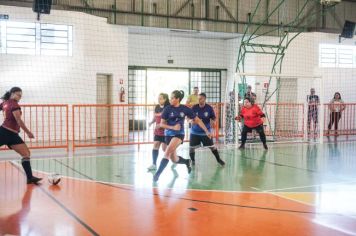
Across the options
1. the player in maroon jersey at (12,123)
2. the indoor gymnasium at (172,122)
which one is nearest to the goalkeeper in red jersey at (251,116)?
the indoor gymnasium at (172,122)

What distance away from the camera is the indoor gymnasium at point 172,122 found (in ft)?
23.2

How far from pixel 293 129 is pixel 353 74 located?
6250 millimetres

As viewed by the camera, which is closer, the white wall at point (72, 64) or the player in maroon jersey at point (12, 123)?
the player in maroon jersey at point (12, 123)

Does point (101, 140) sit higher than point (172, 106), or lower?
lower

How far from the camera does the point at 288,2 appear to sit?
22203 millimetres

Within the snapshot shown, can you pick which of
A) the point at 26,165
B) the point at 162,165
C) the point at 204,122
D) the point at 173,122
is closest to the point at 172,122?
the point at 173,122

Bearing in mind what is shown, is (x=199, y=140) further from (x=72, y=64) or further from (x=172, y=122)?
(x=72, y=64)

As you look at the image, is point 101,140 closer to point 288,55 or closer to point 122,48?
point 122,48

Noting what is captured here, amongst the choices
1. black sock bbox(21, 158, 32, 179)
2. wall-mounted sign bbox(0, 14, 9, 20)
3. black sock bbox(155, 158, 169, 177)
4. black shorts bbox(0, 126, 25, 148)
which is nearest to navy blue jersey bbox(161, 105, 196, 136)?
black sock bbox(155, 158, 169, 177)

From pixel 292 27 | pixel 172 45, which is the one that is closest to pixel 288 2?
pixel 292 27

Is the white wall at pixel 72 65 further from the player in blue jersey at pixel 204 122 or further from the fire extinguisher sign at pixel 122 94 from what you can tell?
the player in blue jersey at pixel 204 122

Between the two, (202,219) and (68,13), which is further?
(68,13)

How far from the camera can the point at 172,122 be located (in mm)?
9430

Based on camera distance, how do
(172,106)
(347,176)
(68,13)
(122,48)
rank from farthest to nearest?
1. (122,48)
2. (68,13)
3. (347,176)
4. (172,106)
